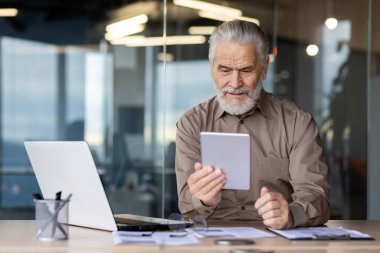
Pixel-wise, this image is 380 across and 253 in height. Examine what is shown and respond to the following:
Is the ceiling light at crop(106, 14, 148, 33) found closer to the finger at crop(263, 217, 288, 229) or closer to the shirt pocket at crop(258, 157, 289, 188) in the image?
the shirt pocket at crop(258, 157, 289, 188)

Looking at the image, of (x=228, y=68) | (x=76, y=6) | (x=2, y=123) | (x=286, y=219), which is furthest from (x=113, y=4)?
(x=286, y=219)

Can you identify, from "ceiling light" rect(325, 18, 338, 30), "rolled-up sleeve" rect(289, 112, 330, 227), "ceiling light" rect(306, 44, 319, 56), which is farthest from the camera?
"ceiling light" rect(306, 44, 319, 56)

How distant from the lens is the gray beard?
345 centimetres

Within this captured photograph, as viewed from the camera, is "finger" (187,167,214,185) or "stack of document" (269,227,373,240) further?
"finger" (187,167,214,185)

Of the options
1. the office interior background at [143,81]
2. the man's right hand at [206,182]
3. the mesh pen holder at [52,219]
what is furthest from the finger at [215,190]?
the office interior background at [143,81]

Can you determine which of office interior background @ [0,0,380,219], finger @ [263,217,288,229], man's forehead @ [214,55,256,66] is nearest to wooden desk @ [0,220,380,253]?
finger @ [263,217,288,229]

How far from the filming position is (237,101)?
3.45 metres

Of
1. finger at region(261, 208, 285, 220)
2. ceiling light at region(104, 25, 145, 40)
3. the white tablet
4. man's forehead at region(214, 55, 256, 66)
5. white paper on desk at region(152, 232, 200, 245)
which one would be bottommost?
white paper on desk at region(152, 232, 200, 245)

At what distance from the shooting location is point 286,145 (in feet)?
11.3

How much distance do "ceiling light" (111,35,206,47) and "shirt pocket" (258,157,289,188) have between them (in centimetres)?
405

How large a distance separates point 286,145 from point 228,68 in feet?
1.34

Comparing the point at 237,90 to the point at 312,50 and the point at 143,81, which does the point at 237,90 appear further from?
the point at 312,50

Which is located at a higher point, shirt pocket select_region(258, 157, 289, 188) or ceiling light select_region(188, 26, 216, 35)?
ceiling light select_region(188, 26, 216, 35)

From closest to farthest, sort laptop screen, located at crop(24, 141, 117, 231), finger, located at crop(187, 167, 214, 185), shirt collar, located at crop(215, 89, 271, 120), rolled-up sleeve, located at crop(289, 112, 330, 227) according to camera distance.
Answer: laptop screen, located at crop(24, 141, 117, 231) → finger, located at crop(187, 167, 214, 185) → rolled-up sleeve, located at crop(289, 112, 330, 227) → shirt collar, located at crop(215, 89, 271, 120)
